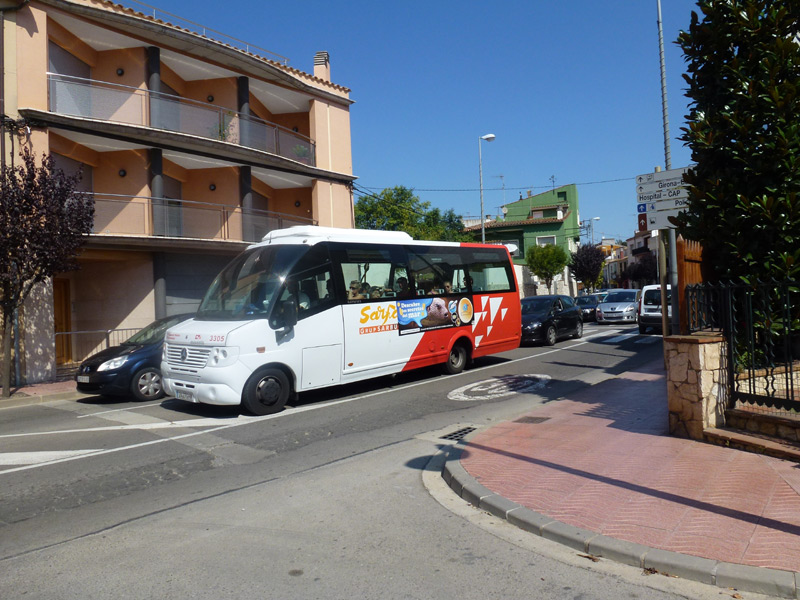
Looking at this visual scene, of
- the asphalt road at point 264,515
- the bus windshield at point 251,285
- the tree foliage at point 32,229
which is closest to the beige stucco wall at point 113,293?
the tree foliage at point 32,229

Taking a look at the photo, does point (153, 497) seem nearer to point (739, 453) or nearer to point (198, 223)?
point (739, 453)

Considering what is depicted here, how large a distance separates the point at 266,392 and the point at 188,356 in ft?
4.36

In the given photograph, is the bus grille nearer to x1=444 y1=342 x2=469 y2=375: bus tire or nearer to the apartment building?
x1=444 y1=342 x2=469 y2=375: bus tire

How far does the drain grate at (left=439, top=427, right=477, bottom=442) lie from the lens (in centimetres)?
794

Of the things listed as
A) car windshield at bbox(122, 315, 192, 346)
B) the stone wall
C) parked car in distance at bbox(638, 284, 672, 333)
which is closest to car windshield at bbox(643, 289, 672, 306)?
parked car in distance at bbox(638, 284, 672, 333)

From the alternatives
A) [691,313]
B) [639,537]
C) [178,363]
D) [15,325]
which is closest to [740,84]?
[691,313]

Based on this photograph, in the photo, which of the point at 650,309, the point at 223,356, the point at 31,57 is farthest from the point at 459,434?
the point at 650,309

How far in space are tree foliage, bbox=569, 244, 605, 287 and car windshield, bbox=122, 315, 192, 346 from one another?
47926 mm

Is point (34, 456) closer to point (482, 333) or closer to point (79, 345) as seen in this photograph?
point (482, 333)

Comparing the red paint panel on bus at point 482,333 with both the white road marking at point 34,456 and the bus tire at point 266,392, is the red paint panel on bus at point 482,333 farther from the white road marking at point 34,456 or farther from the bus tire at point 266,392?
the white road marking at point 34,456

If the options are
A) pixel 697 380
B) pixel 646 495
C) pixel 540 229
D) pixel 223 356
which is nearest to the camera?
pixel 646 495

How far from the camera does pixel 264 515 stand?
17.0 feet

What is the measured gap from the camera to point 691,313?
702 centimetres

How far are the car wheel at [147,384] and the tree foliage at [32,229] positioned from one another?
10.4 ft
